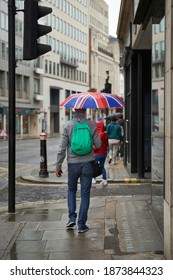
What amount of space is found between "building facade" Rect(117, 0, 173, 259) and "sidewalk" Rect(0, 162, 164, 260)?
0.29 metres

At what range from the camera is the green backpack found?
659 cm

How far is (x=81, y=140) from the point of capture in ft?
21.7

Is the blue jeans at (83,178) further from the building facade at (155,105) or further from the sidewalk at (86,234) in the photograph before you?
the building facade at (155,105)

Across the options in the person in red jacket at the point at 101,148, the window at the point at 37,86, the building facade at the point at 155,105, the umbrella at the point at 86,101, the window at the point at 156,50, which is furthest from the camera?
the window at the point at 37,86

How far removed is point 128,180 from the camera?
12.8 metres

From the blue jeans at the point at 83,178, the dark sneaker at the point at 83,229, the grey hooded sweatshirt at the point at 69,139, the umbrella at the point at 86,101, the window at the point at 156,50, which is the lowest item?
the dark sneaker at the point at 83,229

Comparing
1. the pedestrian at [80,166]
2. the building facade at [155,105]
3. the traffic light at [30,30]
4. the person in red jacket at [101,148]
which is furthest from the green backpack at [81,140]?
the person in red jacket at [101,148]

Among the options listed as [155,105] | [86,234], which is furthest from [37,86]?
[86,234]

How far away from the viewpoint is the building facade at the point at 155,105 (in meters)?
5.00

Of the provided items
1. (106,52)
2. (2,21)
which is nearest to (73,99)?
(2,21)

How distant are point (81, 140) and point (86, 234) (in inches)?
48.3

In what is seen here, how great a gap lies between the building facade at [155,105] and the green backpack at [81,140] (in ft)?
2.98

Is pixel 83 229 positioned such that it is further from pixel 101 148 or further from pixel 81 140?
pixel 101 148
